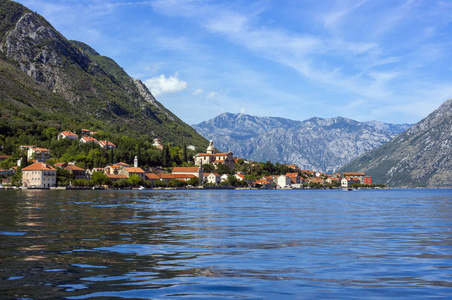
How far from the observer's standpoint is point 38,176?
536ft

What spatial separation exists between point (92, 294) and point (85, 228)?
58.9 ft

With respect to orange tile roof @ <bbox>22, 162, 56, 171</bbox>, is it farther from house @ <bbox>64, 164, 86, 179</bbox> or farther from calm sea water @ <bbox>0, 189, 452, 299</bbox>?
calm sea water @ <bbox>0, 189, 452, 299</bbox>

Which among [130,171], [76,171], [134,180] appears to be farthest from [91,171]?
[134,180]

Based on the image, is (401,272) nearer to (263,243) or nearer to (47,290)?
(263,243)

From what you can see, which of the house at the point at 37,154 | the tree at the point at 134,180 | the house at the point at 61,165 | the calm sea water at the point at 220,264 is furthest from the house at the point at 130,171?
the calm sea water at the point at 220,264

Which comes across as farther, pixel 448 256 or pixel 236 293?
pixel 448 256

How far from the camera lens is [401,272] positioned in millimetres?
15766

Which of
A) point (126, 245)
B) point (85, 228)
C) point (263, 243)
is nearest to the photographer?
point (126, 245)

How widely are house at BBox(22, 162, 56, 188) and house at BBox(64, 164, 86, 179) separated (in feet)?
34.4

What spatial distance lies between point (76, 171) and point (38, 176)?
17217 millimetres

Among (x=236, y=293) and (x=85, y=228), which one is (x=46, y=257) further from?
(x=85, y=228)

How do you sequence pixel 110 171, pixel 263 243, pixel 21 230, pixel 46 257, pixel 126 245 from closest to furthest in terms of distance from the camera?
pixel 46 257
pixel 126 245
pixel 263 243
pixel 21 230
pixel 110 171

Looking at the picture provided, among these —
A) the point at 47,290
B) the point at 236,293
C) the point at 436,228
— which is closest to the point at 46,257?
the point at 47,290

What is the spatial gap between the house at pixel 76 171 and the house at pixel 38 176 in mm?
10488
